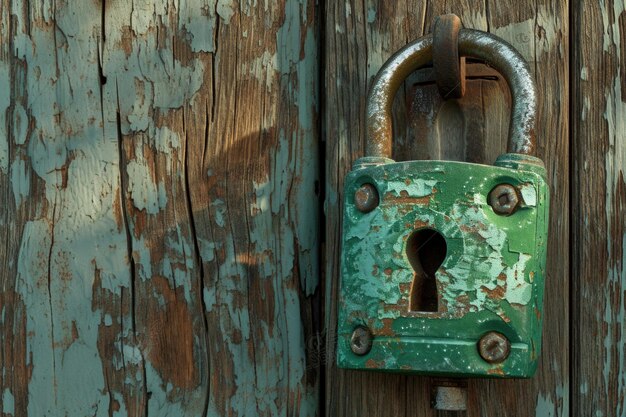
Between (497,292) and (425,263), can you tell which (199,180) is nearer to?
(425,263)

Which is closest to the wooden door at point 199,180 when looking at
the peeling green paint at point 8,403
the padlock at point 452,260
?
the peeling green paint at point 8,403

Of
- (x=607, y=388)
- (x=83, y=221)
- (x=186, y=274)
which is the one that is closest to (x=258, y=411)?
(x=186, y=274)

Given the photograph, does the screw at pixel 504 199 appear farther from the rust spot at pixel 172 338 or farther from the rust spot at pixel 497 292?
the rust spot at pixel 172 338

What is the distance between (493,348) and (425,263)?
0.48 ft

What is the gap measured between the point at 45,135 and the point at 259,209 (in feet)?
1.14

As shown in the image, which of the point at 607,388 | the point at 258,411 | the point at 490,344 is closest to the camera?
the point at 490,344

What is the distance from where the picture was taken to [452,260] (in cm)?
134

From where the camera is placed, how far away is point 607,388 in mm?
1440

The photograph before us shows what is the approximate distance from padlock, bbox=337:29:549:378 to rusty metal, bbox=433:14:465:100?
4 centimetres

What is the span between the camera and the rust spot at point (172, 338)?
5.18 ft

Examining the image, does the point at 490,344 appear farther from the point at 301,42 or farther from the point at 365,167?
the point at 301,42

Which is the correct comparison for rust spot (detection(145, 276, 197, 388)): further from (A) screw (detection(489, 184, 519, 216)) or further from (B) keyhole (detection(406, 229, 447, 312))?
(A) screw (detection(489, 184, 519, 216))

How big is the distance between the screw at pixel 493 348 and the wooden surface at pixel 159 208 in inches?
12.5

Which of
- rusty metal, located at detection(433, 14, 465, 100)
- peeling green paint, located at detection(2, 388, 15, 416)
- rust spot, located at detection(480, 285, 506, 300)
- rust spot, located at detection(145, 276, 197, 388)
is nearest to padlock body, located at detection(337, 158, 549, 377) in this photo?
rust spot, located at detection(480, 285, 506, 300)
